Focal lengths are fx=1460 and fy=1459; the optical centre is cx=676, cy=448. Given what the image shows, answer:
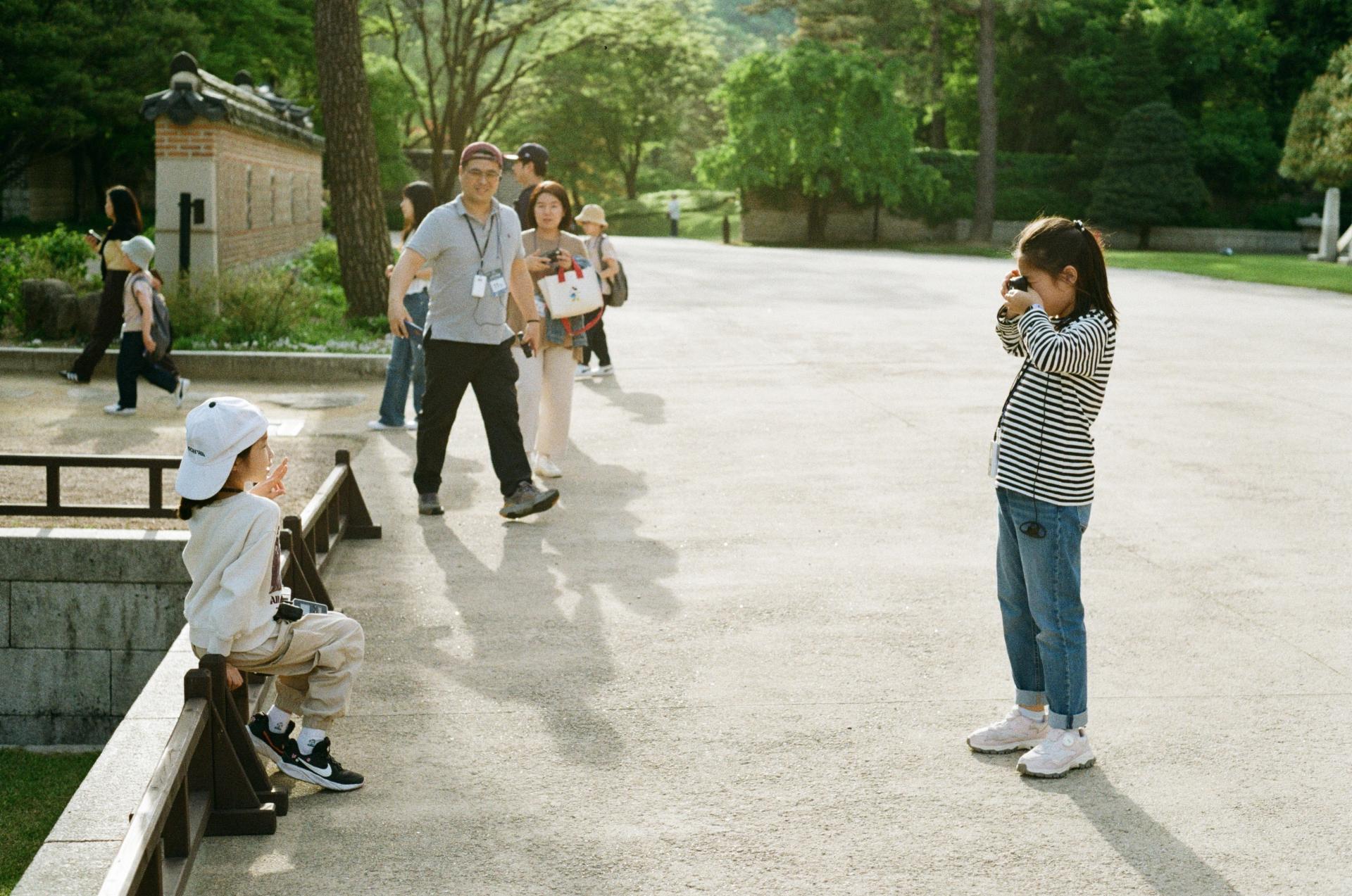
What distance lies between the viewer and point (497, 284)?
7773 mm

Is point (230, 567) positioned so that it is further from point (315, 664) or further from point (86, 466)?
point (86, 466)

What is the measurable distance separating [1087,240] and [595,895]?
239 centimetres

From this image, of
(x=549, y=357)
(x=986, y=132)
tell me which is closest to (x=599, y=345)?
(x=549, y=357)

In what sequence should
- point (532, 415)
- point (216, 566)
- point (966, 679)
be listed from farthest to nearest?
point (532, 415) < point (966, 679) < point (216, 566)

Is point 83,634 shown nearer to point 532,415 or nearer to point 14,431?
point 532,415

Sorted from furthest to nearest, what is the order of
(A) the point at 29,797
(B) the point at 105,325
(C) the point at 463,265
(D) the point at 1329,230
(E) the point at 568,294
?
(D) the point at 1329,230 < (B) the point at 105,325 < (E) the point at 568,294 < (C) the point at 463,265 < (A) the point at 29,797

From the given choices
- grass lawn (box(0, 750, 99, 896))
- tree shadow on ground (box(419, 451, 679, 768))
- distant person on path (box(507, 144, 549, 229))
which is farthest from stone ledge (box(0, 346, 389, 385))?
grass lawn (box(0, 750, 99, 896))

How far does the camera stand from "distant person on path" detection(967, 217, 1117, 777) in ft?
14.3

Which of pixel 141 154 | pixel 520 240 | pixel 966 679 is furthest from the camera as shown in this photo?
pixel 141 154

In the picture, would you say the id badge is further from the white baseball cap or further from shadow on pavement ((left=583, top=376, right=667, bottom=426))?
the white baseball cap

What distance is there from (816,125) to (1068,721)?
4466cm

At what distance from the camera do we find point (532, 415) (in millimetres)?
9008

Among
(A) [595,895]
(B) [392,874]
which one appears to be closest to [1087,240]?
(A) [595,895]

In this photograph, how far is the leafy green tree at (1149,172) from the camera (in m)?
48.4
